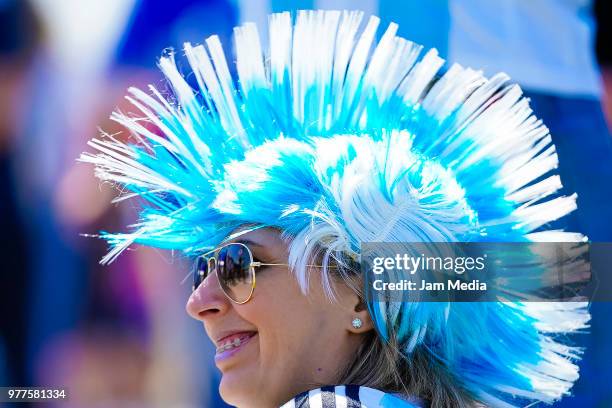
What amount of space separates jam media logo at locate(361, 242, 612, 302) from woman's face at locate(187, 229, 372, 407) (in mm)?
101

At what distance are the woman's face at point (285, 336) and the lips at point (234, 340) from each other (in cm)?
1

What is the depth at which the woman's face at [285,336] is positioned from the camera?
1.62 m

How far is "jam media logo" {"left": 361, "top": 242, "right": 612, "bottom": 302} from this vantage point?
154 cm

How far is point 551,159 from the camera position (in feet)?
5.73

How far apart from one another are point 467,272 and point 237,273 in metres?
0.47

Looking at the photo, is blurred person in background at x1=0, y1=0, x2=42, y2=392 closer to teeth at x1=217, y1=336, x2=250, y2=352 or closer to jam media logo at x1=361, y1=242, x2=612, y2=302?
teeth at x1=217, y1=336, x2=250, y2=352

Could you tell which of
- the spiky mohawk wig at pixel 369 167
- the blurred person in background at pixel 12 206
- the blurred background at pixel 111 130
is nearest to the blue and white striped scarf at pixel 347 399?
the spiky mohawk wig at pixel 369 167

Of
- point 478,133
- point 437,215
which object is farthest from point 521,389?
point 478,133

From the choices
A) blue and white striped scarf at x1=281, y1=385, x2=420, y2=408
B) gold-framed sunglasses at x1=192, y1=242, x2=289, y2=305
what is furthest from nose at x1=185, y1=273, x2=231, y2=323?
blue and white striped scarf at x1=281, y1=385, x2=420, y2=408

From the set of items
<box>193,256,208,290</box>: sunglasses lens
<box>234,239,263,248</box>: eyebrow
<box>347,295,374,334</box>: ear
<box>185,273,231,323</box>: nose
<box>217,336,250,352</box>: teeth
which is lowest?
<box>217,336,250,352</box>: teeth

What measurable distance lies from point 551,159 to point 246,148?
0.66 m

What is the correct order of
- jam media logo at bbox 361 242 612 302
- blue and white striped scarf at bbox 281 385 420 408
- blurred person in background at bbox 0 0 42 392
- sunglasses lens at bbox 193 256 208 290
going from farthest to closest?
blurred person in background at bbox 0 0 42 392 < sunglasses lens at bbox 193 256 208 290 < jam media logo at bbox 361 242 612 302 < blue and white striped scarf at bbox 281 385 420 408

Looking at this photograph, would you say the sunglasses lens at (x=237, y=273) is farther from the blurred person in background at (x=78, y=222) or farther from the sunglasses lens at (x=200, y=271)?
the blurred person in background at (x=78, y=222)

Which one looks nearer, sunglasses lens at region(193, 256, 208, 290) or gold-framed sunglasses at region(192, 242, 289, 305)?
gold-framed sunglasses at region(192, 242, 289, 305)
